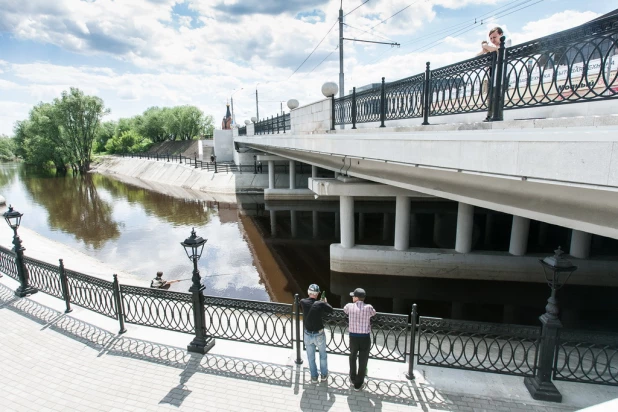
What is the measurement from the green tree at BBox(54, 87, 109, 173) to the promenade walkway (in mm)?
58928

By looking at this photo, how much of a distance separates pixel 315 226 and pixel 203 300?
579 inches

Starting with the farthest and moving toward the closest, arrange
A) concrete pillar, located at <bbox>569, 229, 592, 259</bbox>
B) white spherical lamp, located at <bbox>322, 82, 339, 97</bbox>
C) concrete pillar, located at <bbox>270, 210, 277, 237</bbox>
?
concrete pillar, located at <bbox>270, 210, 277, 237</bbox>
concrete pillar, located at <bbox>569, 229, 592, 259</bbox>
white spherical lamp, located at <bbox>322, 82, 339, 97</bbox>

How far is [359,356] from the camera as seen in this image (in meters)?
5.27

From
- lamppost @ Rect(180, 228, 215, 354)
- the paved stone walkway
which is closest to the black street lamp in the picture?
the paved stone walkway

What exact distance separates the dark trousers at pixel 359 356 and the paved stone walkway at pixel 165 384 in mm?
204

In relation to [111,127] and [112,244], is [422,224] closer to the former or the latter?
[112,244]

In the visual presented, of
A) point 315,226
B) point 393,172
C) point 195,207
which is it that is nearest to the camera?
point 393,172

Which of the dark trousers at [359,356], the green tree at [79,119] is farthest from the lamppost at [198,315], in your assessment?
the green tree at [79,119]

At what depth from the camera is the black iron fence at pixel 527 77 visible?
12.3 ft

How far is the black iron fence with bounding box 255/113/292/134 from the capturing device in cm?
1756

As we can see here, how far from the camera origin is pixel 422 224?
19438 millimetres

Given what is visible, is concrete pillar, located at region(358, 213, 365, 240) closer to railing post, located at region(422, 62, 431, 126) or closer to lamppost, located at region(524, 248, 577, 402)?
railing post, located at region(422, 62, 431, 126)

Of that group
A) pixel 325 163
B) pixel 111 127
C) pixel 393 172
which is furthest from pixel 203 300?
pixel 111 127

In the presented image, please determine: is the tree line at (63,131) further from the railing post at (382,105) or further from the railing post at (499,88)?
the railing post at (499,88)
